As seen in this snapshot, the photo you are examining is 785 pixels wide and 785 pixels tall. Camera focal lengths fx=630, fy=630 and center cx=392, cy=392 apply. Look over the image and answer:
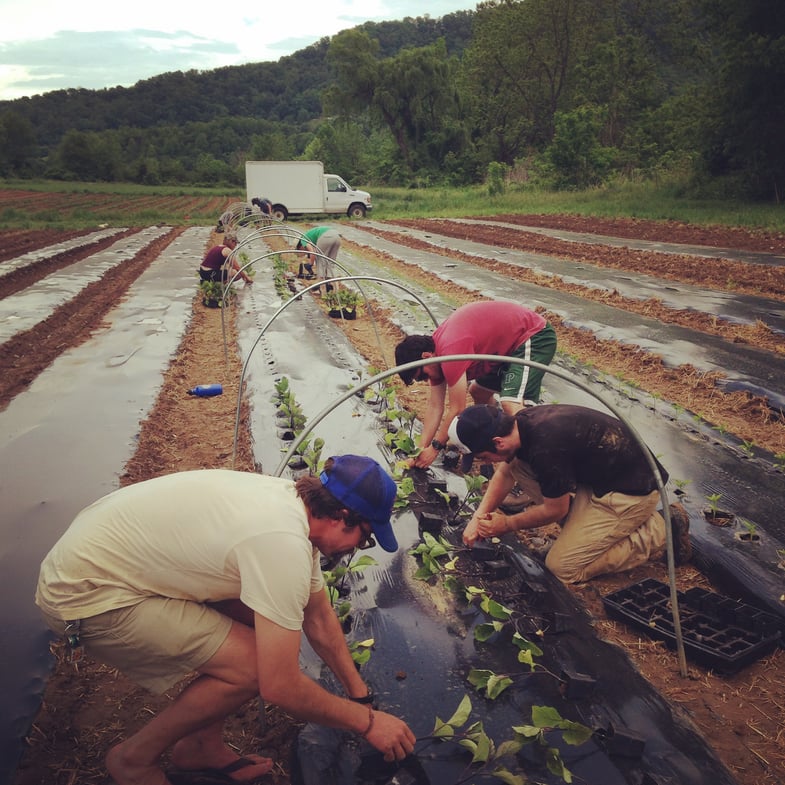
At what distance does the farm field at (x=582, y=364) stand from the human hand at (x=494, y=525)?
0.64 metres

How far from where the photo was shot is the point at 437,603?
3709 millimetres

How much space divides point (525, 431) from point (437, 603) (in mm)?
1145

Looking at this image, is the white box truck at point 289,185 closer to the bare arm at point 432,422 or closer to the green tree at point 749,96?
the green tree at point 749,96

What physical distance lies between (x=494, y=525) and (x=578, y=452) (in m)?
0.74

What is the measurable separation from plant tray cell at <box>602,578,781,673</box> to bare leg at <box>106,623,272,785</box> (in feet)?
7.69

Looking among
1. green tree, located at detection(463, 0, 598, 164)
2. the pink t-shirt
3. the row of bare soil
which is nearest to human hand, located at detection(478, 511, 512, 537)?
the pink t-shirt

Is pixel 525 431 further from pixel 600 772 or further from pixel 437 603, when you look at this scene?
pixel 600 772

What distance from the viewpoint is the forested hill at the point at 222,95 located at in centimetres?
11788

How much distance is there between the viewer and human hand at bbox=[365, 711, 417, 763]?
2.41 meters

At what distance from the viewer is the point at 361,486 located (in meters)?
2.29

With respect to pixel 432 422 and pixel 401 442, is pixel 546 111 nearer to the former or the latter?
Answer: pixel 401 442

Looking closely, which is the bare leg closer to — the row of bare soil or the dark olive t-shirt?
the dark olive t-shirt

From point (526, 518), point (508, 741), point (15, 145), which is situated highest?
point (15, 145)

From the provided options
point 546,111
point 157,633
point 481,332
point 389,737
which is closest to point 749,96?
point 481,332
